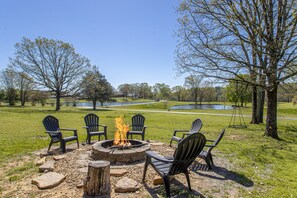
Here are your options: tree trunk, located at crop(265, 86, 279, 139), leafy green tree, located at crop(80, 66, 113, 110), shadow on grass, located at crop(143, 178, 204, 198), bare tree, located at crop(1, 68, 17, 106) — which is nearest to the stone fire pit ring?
shadow on grass, located at crop(143, 178, 204, 198)

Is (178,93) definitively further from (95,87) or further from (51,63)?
(51,63)

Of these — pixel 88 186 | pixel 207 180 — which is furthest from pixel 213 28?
pixel 88 186

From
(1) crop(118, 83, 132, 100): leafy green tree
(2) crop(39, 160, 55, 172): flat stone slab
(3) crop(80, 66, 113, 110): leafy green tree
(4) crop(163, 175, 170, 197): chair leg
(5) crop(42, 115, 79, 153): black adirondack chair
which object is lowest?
(2) crop(39, 160, 55, 172): flat stone slab

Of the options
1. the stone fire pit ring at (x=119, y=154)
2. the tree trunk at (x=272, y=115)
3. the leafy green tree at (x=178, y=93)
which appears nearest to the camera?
the stone fire pit ring at (x=119, y=154)

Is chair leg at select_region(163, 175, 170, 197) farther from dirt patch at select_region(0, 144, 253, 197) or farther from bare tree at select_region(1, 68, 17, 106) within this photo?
bare tree at select_region(1, 68, 17, 106)

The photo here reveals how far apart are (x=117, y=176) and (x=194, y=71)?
6.36 metres

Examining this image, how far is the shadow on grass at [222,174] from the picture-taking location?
3602mm

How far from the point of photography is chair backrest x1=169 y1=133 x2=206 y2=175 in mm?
2930

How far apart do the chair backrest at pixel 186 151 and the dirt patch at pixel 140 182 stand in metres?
0.41

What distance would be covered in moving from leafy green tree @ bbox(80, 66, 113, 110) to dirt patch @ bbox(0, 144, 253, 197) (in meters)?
20.9

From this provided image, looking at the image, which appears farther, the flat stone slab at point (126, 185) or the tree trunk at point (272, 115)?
the tree trunk at point (272, 115)

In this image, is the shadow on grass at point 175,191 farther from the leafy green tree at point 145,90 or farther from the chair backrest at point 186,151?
the leafy green tree at point 145,90

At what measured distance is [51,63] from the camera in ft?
73.4

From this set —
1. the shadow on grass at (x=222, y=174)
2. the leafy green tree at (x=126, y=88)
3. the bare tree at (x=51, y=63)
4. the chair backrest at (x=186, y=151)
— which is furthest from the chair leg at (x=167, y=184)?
the leafy green tree at (x=126, y=88)
